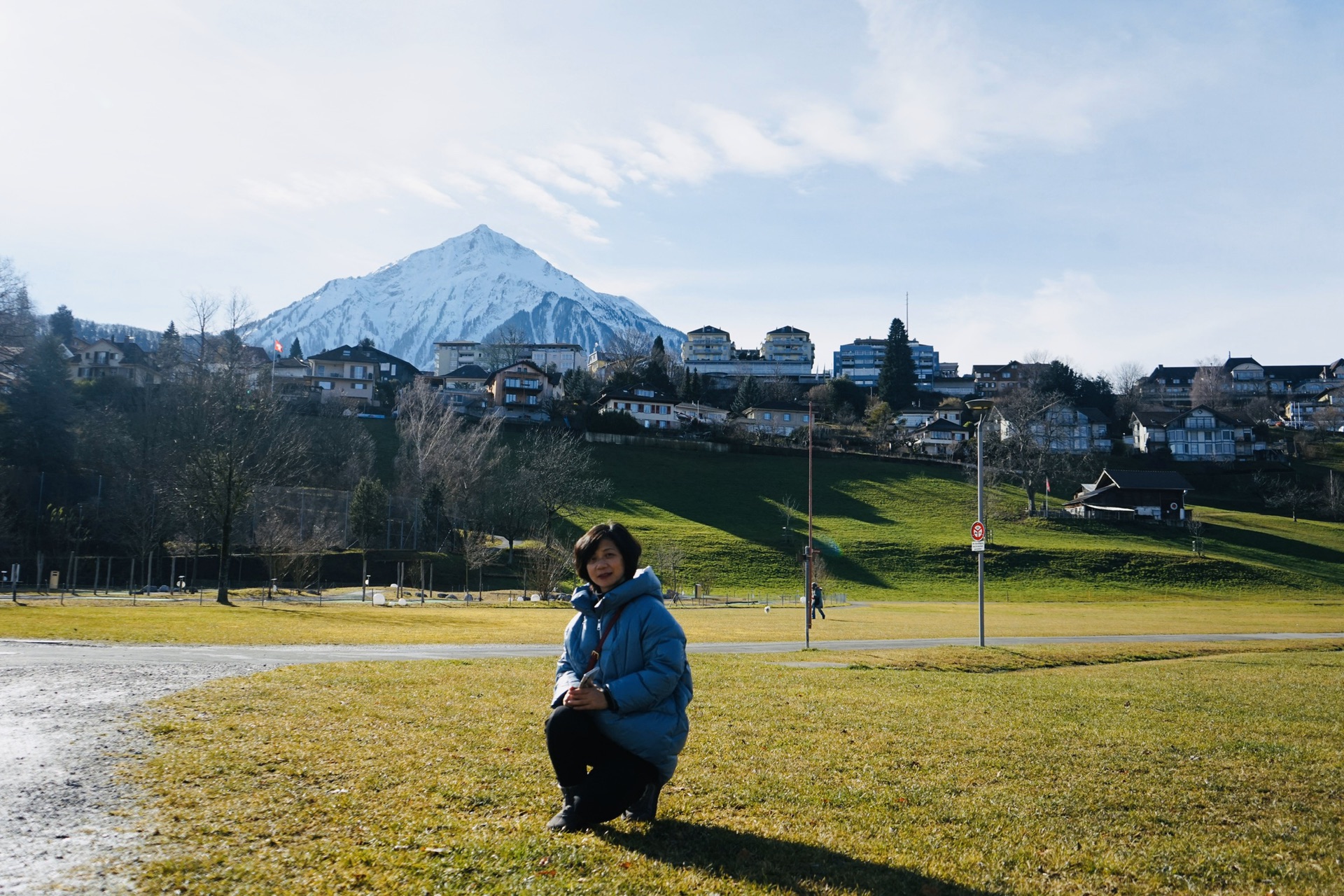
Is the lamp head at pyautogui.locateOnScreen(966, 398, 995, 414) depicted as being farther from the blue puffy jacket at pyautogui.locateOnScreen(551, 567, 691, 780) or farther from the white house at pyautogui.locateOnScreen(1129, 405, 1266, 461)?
the blue puffy jacket at pyautogui.locateOnScreen(551, 567, 691, 780)

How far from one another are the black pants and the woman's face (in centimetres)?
91

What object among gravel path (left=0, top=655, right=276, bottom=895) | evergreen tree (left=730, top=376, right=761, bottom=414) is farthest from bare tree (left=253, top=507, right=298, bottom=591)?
evergreen tree (left=730, top=376, right=761, bottom=414)

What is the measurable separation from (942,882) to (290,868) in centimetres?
383

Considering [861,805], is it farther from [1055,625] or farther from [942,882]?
[1055,625]

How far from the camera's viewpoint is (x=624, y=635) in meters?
6.17

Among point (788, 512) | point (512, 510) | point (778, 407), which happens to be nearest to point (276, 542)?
point (512, 510)

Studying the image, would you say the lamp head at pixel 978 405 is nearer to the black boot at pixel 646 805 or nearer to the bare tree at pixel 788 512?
the bare tree at pixel 788 512

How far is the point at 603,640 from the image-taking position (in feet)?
20.6

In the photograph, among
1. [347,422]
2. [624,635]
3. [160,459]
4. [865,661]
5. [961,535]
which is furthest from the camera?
[347,422]

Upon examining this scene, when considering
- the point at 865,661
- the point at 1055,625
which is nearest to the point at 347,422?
the point at 1055,625

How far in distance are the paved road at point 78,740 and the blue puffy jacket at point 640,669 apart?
2934 millimetres

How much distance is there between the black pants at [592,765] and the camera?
5969 millimetres

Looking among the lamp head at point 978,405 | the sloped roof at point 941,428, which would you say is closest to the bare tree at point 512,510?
the sloped roof at point 941,428

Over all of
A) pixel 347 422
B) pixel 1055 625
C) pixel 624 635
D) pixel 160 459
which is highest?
pixel 347 422
